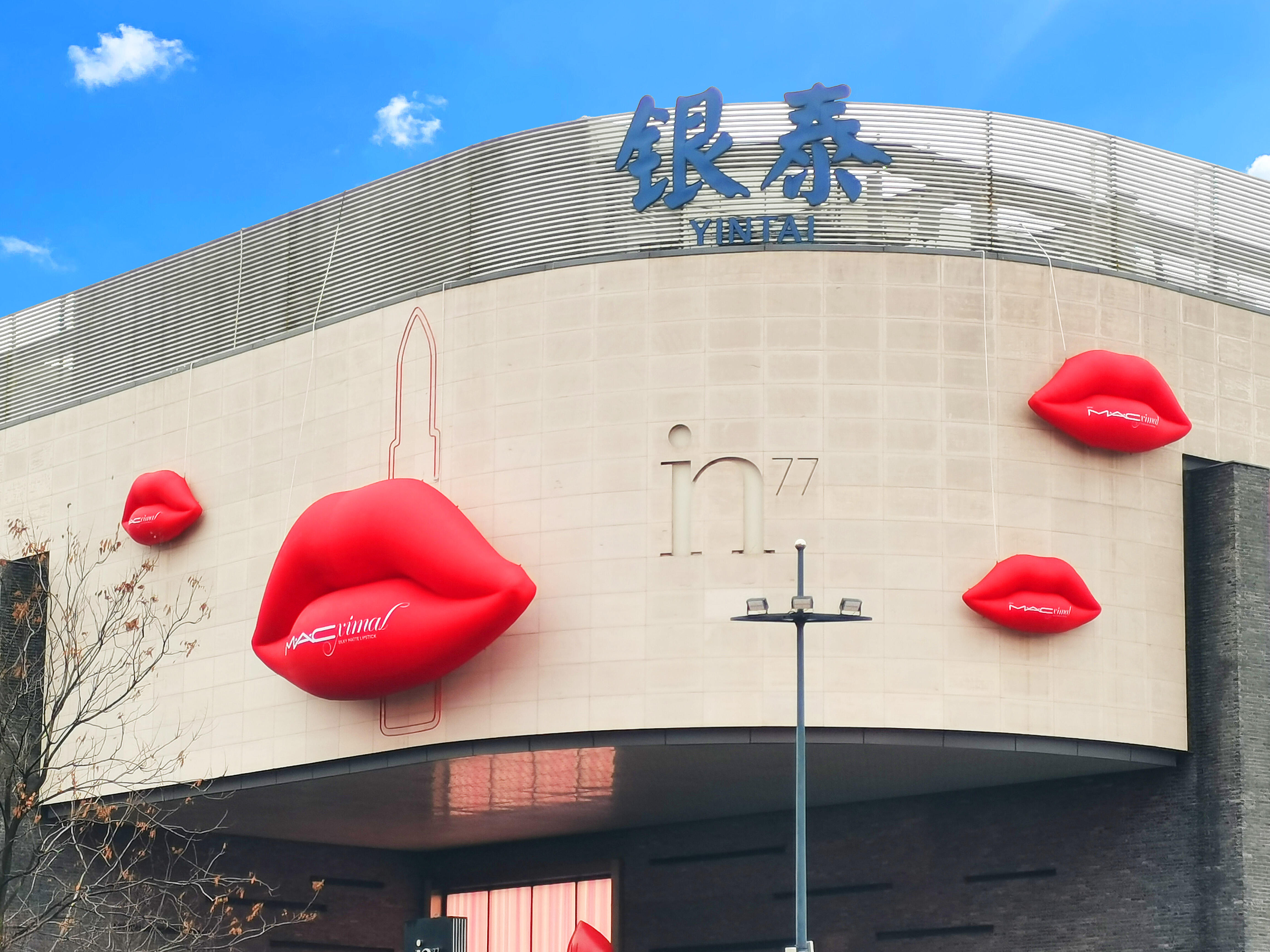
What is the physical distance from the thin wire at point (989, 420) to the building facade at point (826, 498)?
0.06m

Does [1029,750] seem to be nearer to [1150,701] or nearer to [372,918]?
[1150,701]

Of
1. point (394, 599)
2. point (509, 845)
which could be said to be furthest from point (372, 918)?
point (394, 599)

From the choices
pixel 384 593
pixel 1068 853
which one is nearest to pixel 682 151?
pixel 384 593

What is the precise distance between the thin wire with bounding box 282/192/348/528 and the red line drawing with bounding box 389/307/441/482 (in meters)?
2.69

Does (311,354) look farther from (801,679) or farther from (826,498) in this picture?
(801,679)

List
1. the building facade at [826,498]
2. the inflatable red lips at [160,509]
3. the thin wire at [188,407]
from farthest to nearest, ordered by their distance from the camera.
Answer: the thin wire at [188,407], the inflatable red lips at [160,509], the building facade at [826,498]

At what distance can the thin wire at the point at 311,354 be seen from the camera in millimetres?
39750

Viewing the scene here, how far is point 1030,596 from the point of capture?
113ft

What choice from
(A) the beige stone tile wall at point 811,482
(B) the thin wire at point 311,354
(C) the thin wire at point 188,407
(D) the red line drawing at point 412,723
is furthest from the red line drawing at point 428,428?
(C) the thin wire at point 188,407

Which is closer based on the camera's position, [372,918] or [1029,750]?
[1029,750]

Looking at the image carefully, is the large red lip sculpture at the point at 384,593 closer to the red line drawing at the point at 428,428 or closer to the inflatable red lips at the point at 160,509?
the red line drawing at the point at 428,428

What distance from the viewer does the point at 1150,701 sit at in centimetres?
3522

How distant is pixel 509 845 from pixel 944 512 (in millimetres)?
17068

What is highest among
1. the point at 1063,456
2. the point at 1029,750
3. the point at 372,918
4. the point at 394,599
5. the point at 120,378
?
the point at 120,378
